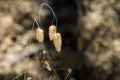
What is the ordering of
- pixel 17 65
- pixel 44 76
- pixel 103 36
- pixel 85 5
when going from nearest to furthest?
1. pixel 44 76
2. pixel 17 65
3. pixel 103 36
4. pixel 85 5

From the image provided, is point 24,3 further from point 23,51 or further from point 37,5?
point 23,51

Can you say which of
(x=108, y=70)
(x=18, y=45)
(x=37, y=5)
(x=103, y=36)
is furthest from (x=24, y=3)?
(x=108, y=70)

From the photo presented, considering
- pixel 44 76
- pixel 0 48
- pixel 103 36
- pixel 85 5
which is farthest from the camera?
pixel 85 5

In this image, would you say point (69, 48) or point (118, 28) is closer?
point (69, 48)

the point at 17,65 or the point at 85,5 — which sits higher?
the point at 85,5

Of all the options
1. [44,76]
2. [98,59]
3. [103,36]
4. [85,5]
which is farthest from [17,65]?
[85,5]

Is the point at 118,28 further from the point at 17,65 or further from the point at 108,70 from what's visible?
the point at 17,65

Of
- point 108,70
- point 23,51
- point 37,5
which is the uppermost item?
point 37,5
